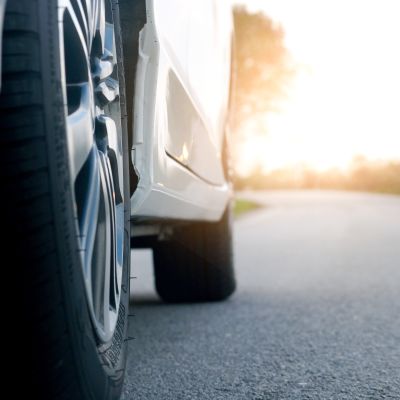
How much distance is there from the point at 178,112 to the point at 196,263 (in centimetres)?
179

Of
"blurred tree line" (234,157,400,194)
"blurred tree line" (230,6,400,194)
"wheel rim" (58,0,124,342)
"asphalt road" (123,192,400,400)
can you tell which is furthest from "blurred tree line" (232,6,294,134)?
"wheel rim" (58,0,124,342)

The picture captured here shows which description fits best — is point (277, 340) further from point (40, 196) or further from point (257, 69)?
point (257, 69)

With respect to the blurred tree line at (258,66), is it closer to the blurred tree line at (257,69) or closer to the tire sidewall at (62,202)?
the blurred tree line at (257,69)

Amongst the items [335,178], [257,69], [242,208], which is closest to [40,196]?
[242,208]

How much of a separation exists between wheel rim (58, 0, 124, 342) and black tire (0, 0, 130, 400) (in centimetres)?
4

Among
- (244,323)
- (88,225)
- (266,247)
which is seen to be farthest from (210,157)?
(266,247)

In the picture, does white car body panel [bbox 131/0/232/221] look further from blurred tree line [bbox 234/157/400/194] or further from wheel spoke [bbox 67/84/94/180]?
blurred tree line [bbox 234/157/400/194]

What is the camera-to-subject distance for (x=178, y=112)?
2436 mm

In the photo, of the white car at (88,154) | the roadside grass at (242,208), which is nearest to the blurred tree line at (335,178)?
the roadside grass at (242,208)

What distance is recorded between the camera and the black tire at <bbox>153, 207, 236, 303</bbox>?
161 inches

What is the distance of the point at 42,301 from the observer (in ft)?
4.39

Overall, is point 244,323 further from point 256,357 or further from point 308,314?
point 256,357

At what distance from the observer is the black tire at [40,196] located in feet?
4.30

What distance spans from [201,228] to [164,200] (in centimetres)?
171
